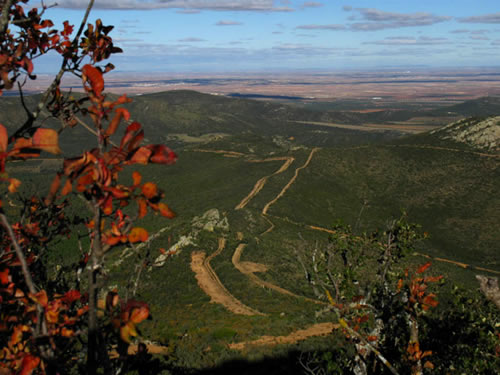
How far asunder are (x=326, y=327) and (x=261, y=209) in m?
31.2

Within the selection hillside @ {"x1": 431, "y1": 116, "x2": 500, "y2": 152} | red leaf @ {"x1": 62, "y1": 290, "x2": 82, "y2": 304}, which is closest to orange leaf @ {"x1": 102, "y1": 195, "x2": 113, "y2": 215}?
red leaf @ {"x1": 62, "y1": 290, "x2": 82, "y2": 304}

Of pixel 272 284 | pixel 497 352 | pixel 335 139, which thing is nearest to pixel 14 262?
pixel 497 352

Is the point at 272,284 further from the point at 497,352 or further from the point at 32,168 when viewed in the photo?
the point at 32,168

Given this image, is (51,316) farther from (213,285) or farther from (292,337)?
(213,285)

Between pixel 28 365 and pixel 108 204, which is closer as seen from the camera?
pixel 108 204

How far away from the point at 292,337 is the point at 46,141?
728 inches

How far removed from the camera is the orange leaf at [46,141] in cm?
230

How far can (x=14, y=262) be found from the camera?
3.79 m

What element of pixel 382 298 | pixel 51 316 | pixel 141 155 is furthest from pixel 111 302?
pixel 382 298

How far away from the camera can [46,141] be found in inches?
91.7

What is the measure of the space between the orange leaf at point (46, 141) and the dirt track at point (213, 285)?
74.4 ft

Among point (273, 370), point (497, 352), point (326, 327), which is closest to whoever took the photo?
point (497, 352)

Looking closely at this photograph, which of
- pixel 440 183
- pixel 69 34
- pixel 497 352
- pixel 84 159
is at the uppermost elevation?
pixel 69 34

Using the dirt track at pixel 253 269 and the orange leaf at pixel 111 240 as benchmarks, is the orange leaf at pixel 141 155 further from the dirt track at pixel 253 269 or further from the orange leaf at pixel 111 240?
the dirt track at pixel 253 269
